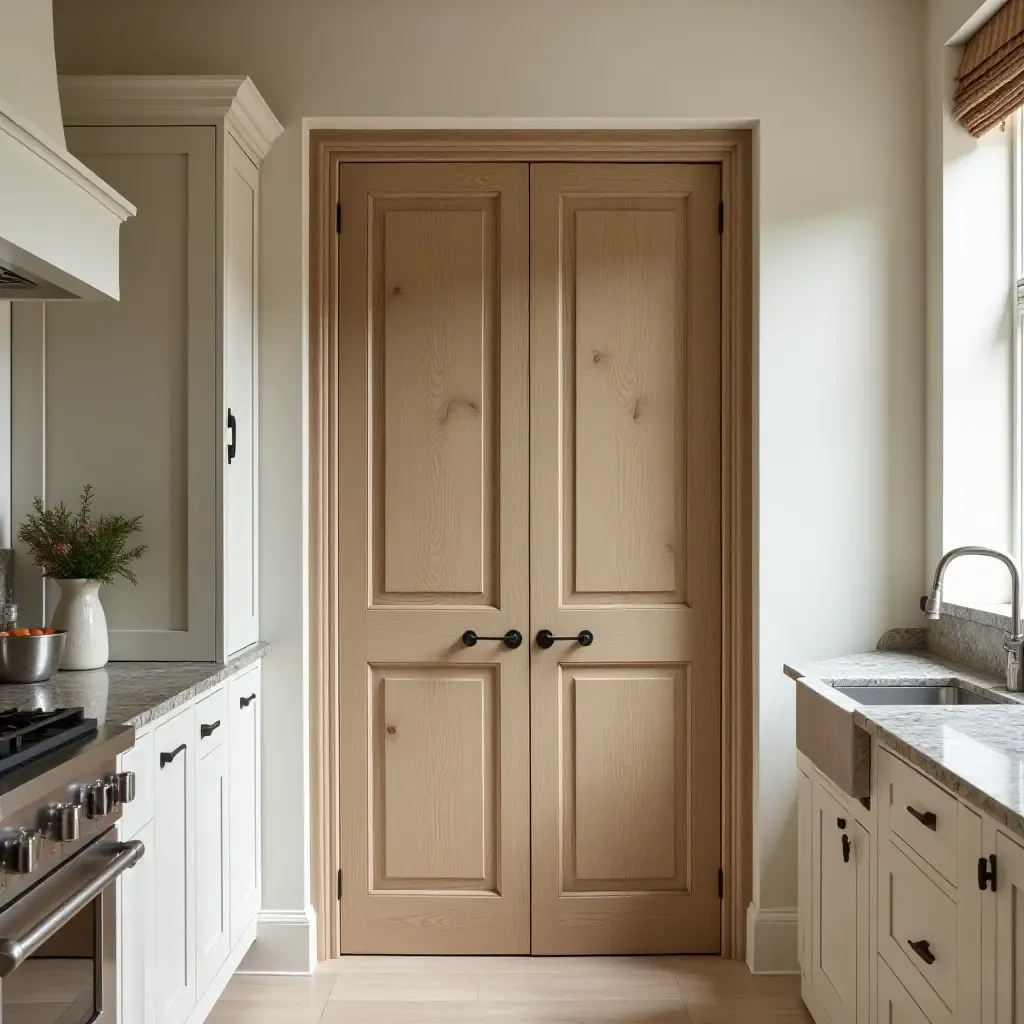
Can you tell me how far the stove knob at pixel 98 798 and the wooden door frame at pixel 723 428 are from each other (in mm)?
1320

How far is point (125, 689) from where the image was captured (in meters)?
2.21

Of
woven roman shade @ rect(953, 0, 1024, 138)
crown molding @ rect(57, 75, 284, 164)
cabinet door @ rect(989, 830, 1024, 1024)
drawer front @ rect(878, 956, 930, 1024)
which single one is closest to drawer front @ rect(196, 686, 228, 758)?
crown molding @ rect(57, 75, 284, 164)

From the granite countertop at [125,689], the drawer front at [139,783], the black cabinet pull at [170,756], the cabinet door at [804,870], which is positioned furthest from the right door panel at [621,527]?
the drawer front at [139,783]

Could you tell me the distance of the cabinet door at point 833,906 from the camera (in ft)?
7.33

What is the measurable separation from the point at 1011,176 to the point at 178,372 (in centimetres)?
228

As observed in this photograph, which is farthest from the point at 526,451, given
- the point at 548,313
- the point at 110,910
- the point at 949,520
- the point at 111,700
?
the point at 110,910

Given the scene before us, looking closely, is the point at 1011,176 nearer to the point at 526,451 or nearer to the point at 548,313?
the point at 548,313

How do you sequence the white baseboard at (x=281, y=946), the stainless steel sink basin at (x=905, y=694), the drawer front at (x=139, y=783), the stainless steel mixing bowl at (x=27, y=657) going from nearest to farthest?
the drawer front at (x=139, y=783), the stainless steel mixing bowl at (x=27, y=657), the stainless steel sink basin at (x=905, y=694), the white baseboard at (x=281, y=946)

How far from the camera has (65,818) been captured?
1571mm

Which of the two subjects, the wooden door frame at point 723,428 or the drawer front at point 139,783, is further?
the wooden door frame at point 723,428

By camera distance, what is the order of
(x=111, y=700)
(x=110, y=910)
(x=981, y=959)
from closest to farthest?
1. (x=981, y=959)
2. (x=110, y=910)
3. (x=111, y=700)

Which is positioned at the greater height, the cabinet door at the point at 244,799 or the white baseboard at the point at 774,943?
the cabinet door at the point at 244,799

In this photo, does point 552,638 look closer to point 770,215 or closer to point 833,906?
point 833,906

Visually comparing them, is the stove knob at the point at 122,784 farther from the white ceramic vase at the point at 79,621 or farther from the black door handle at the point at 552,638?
the black door handle at the point at 552,638
